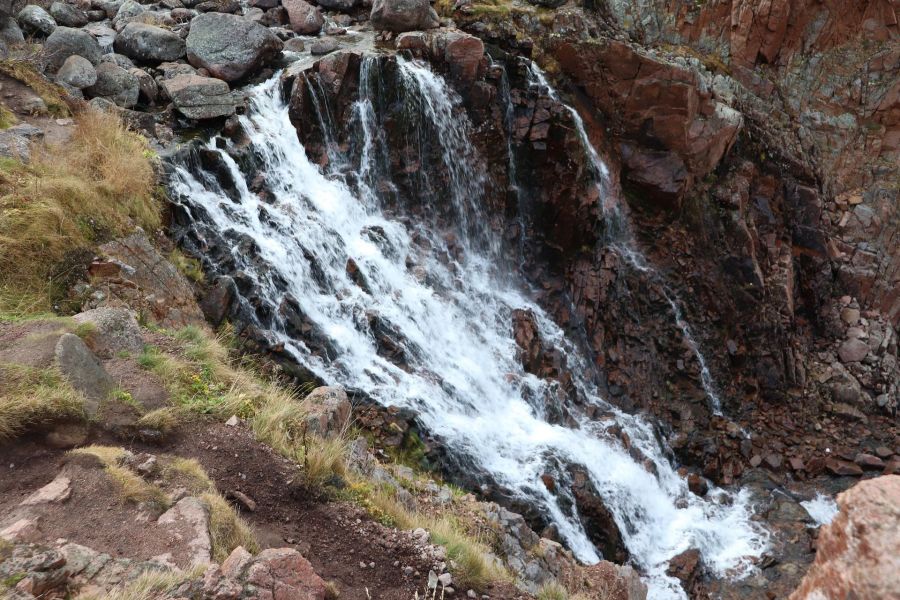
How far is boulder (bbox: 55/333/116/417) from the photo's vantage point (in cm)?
402

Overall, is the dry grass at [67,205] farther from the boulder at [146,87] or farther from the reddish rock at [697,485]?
the reddish rock at [697,485]

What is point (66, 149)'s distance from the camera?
723 centimetres

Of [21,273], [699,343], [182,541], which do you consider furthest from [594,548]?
[21,273]

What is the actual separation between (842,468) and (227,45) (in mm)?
13253

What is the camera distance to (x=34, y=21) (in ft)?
32.1

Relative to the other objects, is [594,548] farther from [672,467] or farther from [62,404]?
[62,404]

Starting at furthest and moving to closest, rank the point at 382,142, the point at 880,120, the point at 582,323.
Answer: the point at 880,120
the point at 582,323
the point at 382,142

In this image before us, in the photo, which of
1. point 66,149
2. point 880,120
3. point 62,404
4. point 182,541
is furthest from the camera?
point 880,120

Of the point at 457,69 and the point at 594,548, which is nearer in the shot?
the point at 594,548

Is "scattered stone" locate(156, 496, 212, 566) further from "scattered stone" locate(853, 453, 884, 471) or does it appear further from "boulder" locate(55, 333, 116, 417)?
"scattered stone" locate(853, 453, 884, 471)

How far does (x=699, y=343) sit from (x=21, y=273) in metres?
11.0

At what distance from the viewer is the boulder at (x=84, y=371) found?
4.02 metres

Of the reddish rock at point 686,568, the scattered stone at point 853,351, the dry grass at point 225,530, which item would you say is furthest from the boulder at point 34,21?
the scattered stone at point 853,351

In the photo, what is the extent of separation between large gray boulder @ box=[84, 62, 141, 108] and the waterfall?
710 centimetres
